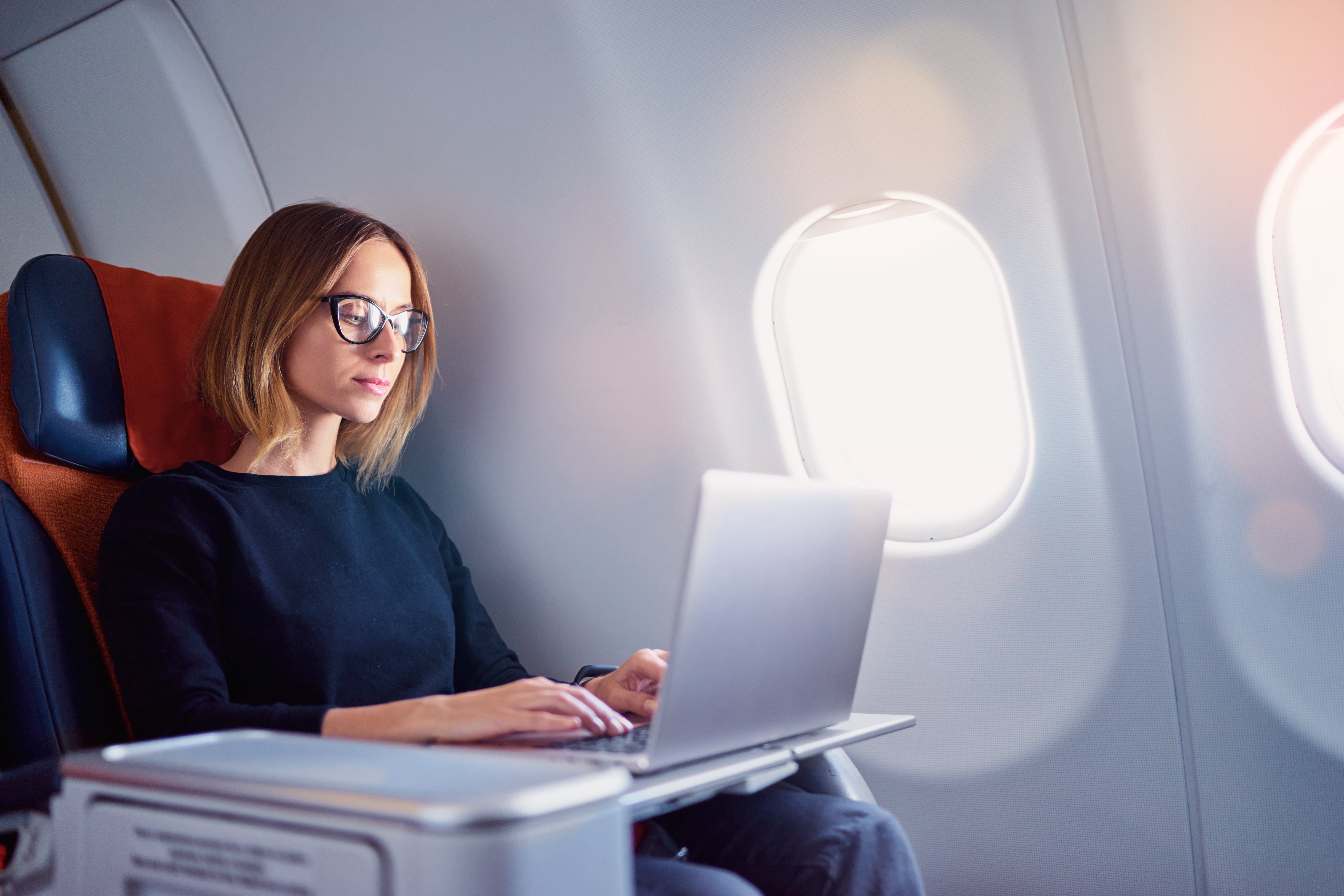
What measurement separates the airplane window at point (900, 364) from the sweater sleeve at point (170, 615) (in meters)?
1.01

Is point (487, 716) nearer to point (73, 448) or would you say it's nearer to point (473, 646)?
point (473, 646)

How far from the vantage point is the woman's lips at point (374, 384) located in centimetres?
162

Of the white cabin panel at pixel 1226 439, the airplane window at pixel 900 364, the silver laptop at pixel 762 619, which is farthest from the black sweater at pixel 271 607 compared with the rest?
the white cabin panel at pixel 1226 439

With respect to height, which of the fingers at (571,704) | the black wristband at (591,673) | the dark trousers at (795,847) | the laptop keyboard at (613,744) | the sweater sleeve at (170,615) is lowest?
the dark trousers at (795,847)

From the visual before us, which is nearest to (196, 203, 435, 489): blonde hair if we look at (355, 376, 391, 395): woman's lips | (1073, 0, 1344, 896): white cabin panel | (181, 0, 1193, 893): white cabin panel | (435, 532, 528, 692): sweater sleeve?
(355, 376, 391, 395): woman's lips

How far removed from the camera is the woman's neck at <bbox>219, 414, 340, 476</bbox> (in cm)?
158

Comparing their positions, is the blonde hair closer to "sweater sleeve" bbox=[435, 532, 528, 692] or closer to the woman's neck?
the woman's neck

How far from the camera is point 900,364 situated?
1.91 m

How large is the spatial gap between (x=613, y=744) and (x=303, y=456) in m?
0.86

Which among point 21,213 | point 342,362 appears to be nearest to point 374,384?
point 342,362

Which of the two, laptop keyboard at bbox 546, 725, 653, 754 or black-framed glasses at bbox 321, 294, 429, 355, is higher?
black-framed glasses at bbox 321, 294, 429, 355

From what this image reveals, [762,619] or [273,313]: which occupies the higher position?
[273,313]

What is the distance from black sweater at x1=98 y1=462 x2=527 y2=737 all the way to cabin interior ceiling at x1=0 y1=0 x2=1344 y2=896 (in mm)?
440

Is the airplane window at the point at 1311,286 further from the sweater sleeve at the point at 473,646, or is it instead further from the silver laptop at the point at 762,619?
the sweater sleeve at the point at 473,646
